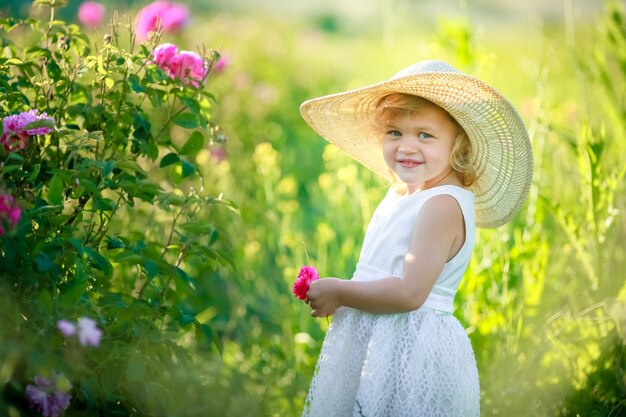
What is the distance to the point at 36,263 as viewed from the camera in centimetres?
169

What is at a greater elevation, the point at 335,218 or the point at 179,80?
the point at 179,80

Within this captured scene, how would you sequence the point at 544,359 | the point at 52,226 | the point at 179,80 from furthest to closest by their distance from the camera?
the point at 544,359 → the point at 179,80 → the point at 52,226

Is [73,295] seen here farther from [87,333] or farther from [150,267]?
[150,267]


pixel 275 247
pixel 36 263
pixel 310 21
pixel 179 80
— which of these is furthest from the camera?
pixel 310 21

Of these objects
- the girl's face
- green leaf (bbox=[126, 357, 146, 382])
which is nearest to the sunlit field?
green leaf (bbox=[126, 357, 146, 382])

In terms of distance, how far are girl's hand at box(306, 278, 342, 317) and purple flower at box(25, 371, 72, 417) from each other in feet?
2.01

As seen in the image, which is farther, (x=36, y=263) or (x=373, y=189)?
(x=373, y=189)

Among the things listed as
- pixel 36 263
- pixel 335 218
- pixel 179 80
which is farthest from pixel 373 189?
pixel 36 263

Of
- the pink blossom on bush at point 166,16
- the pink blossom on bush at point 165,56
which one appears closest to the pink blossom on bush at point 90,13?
the pink blossom on bush at point 166,16

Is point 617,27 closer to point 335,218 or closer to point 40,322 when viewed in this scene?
point 335,218

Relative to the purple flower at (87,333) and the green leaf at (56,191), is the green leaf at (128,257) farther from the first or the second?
the purple flower at (87,333)

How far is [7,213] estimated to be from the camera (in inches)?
62.1

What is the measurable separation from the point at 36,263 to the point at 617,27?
2.51 meters

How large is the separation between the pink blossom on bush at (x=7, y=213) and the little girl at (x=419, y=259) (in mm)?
718
